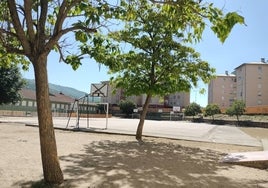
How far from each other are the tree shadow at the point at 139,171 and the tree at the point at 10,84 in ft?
82.0

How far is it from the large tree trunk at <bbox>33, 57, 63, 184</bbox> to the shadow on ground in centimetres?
39

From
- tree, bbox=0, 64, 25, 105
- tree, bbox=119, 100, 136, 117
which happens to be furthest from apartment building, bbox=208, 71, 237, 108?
tree, bbox=0, 64, 25, 105

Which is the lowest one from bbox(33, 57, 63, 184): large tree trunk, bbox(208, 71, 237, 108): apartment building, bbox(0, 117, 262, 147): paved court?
bbox(0, 117, 262, 147): paved court

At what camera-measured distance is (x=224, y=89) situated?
4454 inches

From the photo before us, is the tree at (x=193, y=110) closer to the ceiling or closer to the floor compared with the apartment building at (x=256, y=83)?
closer to the floor

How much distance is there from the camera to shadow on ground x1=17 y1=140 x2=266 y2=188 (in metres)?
6.74

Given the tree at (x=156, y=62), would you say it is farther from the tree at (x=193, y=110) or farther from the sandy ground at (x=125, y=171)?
the tree at (x=193, y=110)

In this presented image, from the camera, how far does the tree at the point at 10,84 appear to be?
33.1m

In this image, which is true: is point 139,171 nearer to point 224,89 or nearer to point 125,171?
point 125,171

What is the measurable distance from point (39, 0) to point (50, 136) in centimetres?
259

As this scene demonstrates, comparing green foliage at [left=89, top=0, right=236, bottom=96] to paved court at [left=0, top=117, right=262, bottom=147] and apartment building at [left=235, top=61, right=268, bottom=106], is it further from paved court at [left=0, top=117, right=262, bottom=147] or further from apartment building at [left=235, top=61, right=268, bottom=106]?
apartment building at [left=235, top=61, right=268, bottom=106]

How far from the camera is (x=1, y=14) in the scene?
6.81m

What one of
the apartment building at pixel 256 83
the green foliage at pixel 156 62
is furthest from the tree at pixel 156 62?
the apartment building at pixel 256 83

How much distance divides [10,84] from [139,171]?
28546 mm
